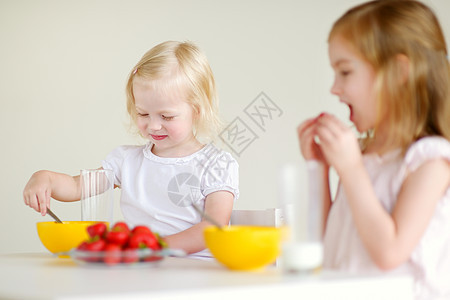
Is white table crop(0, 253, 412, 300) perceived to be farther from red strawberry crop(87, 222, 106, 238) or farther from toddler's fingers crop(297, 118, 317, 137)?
toddler's fingers crop(297, 118, 317, 137)

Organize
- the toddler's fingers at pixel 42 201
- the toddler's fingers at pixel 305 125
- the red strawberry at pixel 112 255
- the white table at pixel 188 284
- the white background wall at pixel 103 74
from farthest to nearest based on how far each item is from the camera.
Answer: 1. the white background wall at pixel 103 74
2. the toddler's fingers at pixel 42 201
3. the toddler's fingers at pixel 305 125
4. the red strawberry at pixel 112 255
5. the white table at pixel 188 284

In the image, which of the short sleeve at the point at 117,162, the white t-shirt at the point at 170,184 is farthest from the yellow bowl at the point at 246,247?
the short sleeve at the point at 117,162

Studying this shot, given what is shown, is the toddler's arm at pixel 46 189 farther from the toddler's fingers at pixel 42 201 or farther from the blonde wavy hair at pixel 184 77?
the blonde wavy hair at pixel 184 77

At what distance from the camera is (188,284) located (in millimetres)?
849

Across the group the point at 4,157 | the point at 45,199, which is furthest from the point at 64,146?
the point at 45,199

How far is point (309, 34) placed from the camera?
3.23 m

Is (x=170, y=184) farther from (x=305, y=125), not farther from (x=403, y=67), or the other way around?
(x=403, y=67)

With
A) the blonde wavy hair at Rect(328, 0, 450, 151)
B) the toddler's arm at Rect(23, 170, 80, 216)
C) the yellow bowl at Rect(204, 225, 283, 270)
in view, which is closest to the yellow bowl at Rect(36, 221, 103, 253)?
the toddler's arm at Rect(23, 170, 80, 216)

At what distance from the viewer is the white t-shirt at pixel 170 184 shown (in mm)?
1802

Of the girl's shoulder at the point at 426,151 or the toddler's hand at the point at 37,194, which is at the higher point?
→ the girl's shoulder at the point at 426,151

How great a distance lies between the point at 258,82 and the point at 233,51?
0.64 ft

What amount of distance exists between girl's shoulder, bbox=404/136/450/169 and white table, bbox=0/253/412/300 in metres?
0.26

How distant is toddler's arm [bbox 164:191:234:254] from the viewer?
Result: 5.36ft

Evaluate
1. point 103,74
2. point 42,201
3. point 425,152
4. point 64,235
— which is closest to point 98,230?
point 64,235
